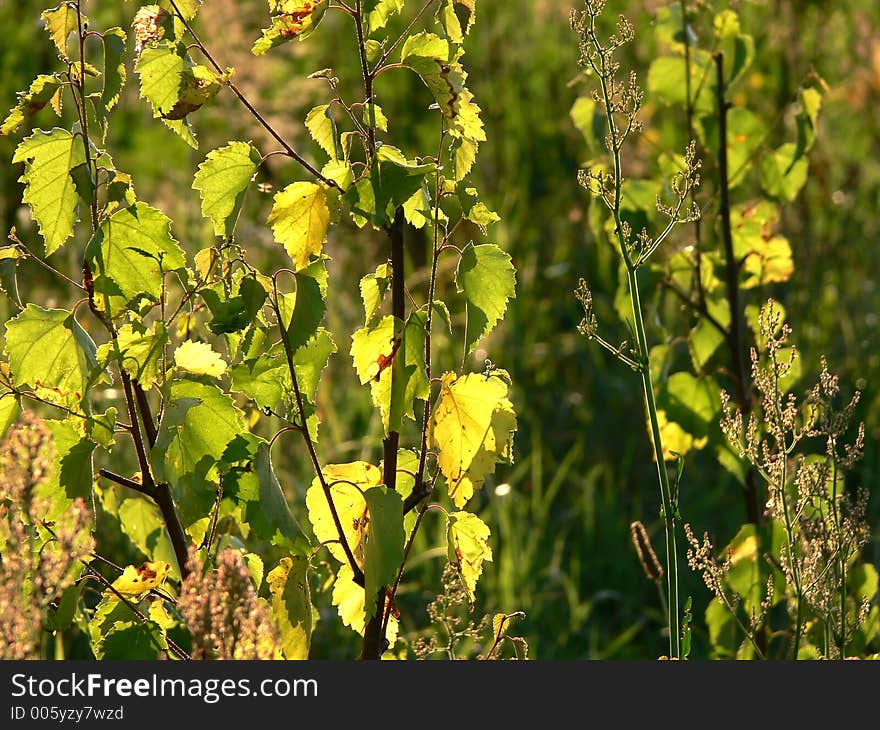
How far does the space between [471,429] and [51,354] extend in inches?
20.8

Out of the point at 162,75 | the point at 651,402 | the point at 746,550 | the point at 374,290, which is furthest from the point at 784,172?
the point at 162,75

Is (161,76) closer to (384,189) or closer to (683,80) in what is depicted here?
(384,189)

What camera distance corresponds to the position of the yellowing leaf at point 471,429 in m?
1.54

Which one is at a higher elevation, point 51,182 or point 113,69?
point 113,69

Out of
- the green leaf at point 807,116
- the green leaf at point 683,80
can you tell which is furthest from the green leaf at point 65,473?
the green leaf at point 807,116

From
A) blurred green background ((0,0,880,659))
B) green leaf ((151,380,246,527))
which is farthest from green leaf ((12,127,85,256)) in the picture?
blurred green background ((0,0,880,659))

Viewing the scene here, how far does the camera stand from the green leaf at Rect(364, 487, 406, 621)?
1.47 meters

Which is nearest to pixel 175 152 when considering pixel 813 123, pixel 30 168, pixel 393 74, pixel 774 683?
pixel 393 74

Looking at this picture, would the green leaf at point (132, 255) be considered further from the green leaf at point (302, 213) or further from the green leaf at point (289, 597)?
the green leaf at point (289, 597)

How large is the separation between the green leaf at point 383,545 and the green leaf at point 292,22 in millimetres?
540

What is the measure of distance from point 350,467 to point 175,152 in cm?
365

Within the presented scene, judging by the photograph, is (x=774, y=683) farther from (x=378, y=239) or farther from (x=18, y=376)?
(x=378, y=239)

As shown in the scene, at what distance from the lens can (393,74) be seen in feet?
16.3

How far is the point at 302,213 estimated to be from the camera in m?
1.49
